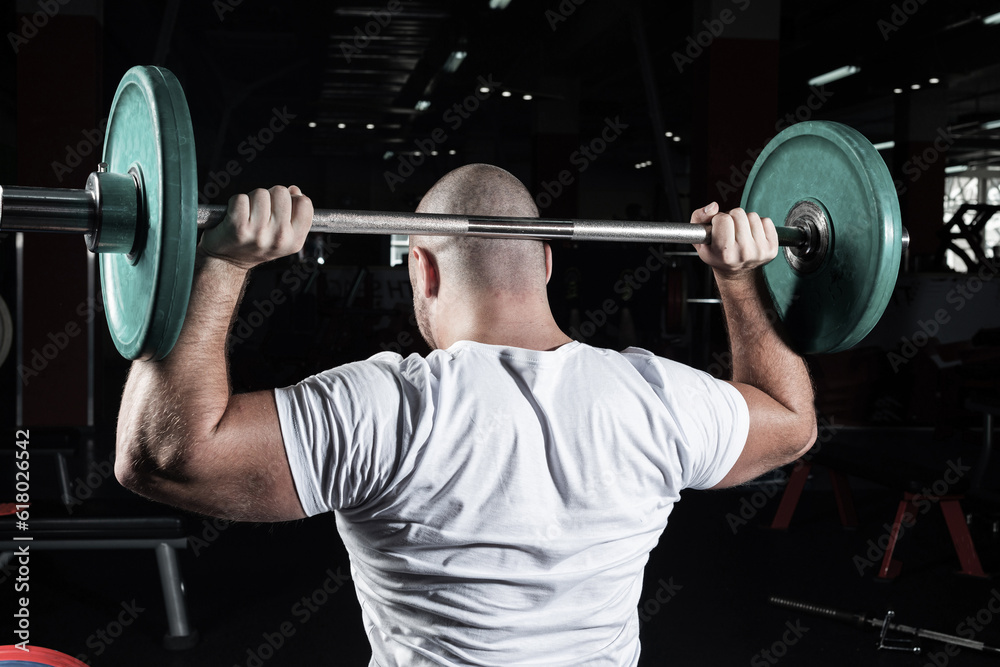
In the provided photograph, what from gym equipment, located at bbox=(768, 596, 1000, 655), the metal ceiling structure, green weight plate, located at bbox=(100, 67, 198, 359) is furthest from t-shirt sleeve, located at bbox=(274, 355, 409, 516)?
the metal ceiling structure

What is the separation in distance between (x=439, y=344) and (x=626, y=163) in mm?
14207

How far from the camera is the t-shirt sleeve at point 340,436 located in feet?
2.44

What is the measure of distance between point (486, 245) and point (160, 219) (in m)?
0.38

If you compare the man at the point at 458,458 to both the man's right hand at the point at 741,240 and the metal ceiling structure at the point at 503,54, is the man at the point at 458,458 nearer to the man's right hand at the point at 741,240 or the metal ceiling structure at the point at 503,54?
the man's right hand at the point at 741,240

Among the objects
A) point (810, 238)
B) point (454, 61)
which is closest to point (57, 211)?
point (810, 238)

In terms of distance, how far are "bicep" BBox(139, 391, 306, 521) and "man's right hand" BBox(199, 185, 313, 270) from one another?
136 mm

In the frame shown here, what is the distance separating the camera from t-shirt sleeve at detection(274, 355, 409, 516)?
2.44 feet

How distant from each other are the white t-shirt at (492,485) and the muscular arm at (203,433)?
2 cm

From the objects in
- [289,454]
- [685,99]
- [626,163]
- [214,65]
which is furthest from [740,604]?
[626,163]

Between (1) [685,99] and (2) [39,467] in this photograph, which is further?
(1) [685,99]

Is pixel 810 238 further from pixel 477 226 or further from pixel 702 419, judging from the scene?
pixel 477 226

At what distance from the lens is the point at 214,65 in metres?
7.83

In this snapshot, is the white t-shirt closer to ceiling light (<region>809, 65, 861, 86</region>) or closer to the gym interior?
the gym interior

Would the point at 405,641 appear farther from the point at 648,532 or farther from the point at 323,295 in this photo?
the point at 323,295
